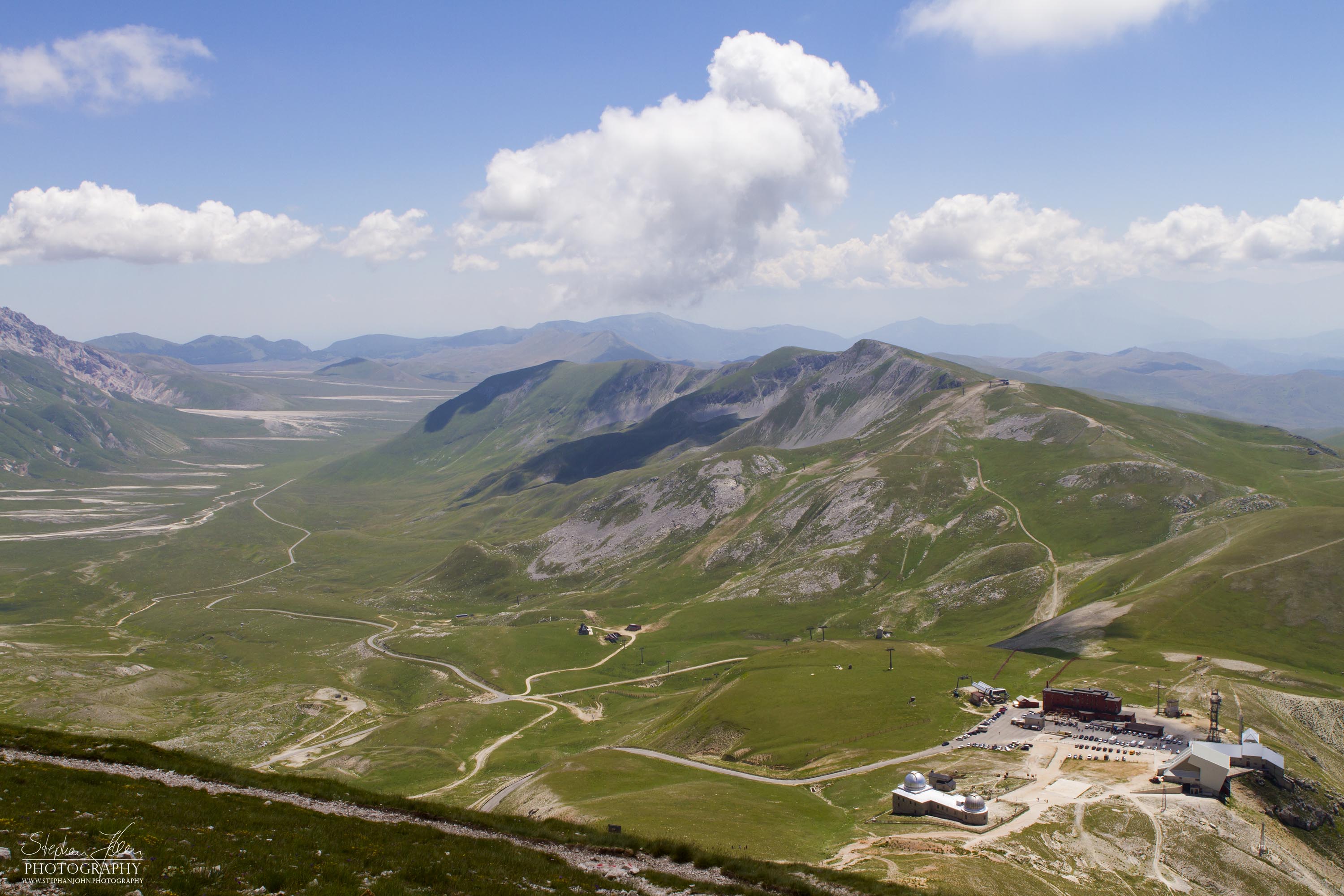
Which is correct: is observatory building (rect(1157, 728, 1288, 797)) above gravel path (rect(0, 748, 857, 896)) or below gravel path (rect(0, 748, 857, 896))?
below

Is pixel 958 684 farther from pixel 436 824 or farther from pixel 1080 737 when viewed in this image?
pixel 436 824

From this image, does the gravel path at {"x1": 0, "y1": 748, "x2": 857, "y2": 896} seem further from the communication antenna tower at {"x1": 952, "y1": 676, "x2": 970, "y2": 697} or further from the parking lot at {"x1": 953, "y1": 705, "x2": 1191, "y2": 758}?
the communication antenna tower at {"x1": 952, "y1": 676, "x2": 970, "y2": 697}

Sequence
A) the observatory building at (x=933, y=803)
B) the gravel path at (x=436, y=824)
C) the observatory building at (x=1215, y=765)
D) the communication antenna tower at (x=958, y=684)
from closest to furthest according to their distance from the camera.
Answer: the gravel path at (x=436, y=824)
the observatory building at (x=933, y=803)
the observatory building at (x=1215, y=765)
the communication antenna tower at (x=958, y=684)

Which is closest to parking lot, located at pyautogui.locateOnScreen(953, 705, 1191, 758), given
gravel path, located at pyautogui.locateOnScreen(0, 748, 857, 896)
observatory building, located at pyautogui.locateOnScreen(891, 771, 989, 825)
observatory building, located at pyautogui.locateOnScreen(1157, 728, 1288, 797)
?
observatory building, located at pyautogui.locateOnScreen(1157, 728, 1288, 797)

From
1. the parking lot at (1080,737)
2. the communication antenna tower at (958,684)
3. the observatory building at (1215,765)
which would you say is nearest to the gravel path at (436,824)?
the observatory building at (1215,765)

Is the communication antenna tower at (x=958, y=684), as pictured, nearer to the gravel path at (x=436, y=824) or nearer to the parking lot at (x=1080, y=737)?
the parking lot at (x=1080, y=737)

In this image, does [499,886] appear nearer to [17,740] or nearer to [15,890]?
[15,890]

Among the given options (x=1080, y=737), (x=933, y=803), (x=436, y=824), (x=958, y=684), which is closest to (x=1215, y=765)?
(x=1080, y=737)

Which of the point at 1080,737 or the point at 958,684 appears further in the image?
the point at 958,684

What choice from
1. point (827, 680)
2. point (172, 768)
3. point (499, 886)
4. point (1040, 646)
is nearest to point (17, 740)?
point (172, 768)
